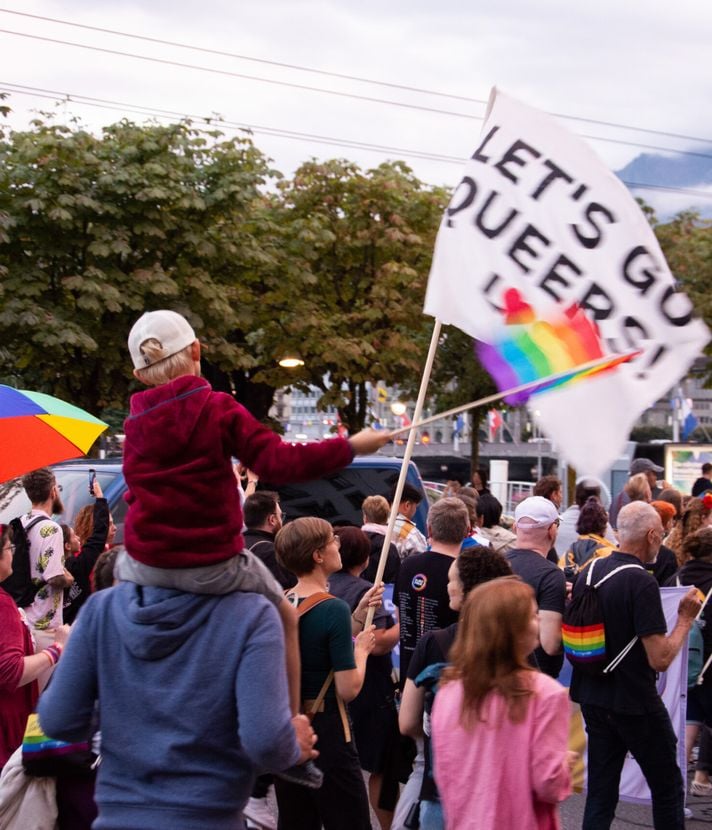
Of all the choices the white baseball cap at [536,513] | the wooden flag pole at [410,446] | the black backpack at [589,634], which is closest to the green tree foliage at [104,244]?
the white baseball cap at [536,513]

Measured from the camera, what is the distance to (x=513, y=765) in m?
3.46

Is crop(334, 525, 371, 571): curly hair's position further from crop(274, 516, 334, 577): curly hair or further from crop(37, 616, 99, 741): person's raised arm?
crop(37, 616, 99, 741): person's raised arm

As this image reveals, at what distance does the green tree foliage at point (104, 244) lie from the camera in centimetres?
1973

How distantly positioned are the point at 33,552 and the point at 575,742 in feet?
10.8

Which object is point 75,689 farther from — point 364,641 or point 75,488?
point 75,488

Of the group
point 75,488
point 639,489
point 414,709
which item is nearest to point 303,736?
point 414,709

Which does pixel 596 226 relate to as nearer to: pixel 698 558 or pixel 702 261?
pixel 698 558

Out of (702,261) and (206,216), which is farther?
(702,261)

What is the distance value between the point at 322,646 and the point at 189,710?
1.75m

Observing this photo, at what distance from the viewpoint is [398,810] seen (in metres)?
4.66

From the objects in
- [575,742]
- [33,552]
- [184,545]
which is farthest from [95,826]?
[575,742]

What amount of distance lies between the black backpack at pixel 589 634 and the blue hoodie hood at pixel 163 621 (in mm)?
3061

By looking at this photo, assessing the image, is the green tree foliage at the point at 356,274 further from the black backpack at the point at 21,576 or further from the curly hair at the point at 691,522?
the black backpack at the point at 21,576

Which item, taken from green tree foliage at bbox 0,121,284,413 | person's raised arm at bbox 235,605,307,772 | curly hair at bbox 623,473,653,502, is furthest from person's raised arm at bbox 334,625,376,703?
green tree foliage at bbox 0,121,284,413
